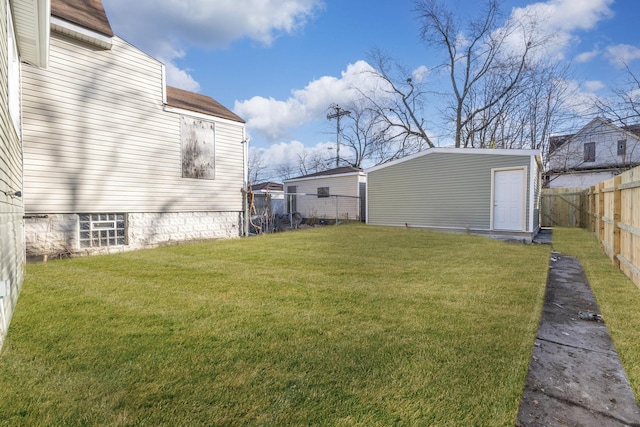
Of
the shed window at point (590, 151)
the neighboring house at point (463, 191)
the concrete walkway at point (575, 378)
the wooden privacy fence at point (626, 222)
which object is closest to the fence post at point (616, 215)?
the wooden privacy fence at point (626, 222)

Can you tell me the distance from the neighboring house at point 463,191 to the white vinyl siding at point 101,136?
7591mm

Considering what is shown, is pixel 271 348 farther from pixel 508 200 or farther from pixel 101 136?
pixel 508 200

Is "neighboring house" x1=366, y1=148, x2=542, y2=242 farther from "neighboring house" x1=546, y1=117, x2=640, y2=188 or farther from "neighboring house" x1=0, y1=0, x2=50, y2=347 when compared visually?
"neighboring house" x1=546, y1=117, x2=640, y2=188

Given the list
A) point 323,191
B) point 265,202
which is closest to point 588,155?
point 323,191

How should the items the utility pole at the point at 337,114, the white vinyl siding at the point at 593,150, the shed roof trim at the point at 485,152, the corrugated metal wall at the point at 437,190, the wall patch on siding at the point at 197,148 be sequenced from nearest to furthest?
1. the wall patch on siding at the point at 197,148
2. the shed roof trim at the point at 485,152
3. the corrugated metal wall at the point at 437,190
4. the white vinyl siding at the point at 593,150
5. the utility pole at the point at 337,114

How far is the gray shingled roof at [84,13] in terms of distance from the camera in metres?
6.32

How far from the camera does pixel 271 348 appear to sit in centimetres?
238

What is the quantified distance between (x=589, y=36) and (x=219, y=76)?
16908 millimetres

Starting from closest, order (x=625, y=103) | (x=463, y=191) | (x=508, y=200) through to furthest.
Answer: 1. (x=508, y=200)
2. (x=463, y=191)
3. (x=625, y=103)

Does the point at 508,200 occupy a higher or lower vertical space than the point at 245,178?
lower

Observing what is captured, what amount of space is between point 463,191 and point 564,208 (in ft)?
23.4

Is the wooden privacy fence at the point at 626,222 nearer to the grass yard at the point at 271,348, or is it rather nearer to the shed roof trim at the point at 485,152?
the grass yard at the point at 271,348

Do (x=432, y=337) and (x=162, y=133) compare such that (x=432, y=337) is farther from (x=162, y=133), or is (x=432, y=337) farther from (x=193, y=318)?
(x=162, y=133)

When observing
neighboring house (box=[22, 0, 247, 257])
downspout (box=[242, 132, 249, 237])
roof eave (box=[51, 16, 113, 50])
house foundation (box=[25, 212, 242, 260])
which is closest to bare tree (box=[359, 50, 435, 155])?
downspout (box=[242, 132, 249, 237])
